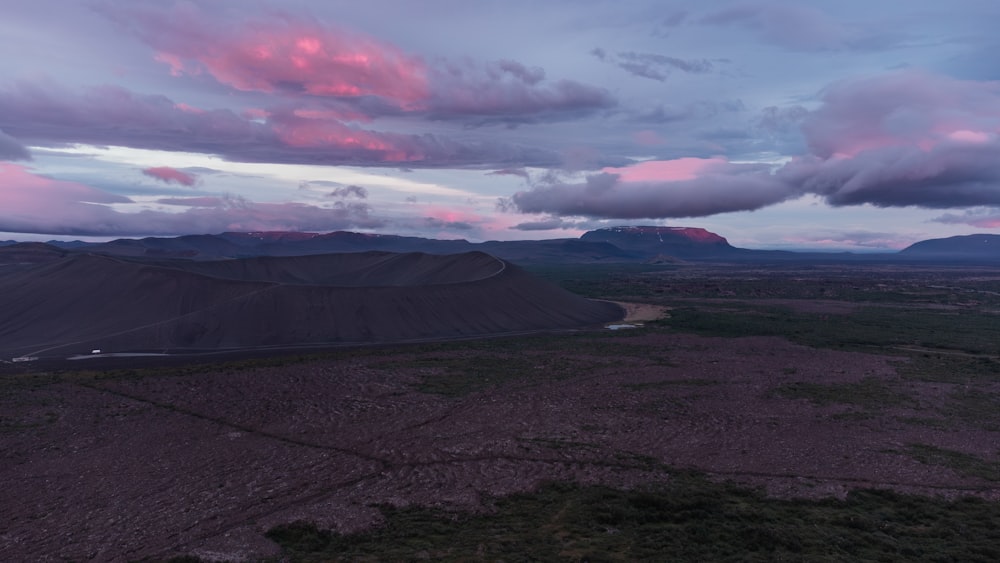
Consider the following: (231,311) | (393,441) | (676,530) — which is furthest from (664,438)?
(231,311)

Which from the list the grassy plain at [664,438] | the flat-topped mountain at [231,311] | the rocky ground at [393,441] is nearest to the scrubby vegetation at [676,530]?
the grassy plain at [664,438]

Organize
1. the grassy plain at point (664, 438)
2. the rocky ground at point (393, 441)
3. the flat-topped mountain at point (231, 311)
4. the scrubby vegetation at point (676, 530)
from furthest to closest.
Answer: the flat-topped mountain at point (231, 311) < the rocky ground at point (393, 441) < the grassy plain at point (664, 438) < the scrubby vegetation at point (676, 530)

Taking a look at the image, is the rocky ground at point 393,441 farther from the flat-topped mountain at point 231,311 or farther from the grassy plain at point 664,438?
the flat-topped mountain at point 231,311

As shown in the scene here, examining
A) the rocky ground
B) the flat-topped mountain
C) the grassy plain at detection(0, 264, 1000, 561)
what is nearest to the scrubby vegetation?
the grassy plain at detection(0, 264, 1000, 561)

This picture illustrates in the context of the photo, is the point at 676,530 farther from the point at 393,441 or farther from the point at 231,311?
the point at 231,311

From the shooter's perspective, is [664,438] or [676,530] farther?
[664,438]

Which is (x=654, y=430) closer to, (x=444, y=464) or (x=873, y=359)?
(x=444, y=464)

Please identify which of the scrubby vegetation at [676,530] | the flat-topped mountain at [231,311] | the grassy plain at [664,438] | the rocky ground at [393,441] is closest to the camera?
the scrubby vegetation at [676,530]
